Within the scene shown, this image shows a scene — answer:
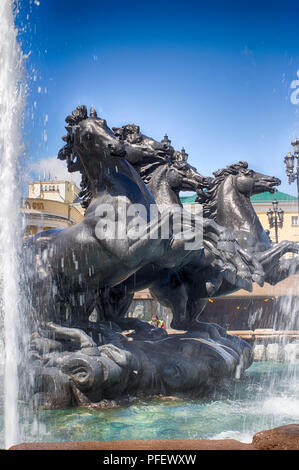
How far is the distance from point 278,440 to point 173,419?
198 cm

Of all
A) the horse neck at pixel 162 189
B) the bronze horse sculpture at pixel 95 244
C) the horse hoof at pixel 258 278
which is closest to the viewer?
the bronze horse sculpture at pixel 95 244

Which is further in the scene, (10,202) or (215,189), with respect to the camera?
(215,189)

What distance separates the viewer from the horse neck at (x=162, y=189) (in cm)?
659

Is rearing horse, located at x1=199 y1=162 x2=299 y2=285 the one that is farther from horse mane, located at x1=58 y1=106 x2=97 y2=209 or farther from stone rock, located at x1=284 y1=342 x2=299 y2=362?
stone rock, located at x1=284 y1=342 x2=299 y2=362

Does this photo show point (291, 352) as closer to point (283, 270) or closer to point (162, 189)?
point (283, 270)

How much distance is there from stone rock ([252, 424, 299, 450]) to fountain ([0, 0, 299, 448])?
1231 millimetres

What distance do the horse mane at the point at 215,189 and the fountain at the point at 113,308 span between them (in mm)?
1453

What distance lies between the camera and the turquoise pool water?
10.9ft

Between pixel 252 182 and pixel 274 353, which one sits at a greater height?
pixel 252 182

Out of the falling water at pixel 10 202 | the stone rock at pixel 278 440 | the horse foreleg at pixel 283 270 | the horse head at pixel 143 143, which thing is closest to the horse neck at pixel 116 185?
the falling water at pixel 10 202

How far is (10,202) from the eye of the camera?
534 cm

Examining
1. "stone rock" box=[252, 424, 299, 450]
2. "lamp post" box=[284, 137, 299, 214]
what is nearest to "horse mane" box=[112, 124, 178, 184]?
"stone rock" box=[252, 424, 299, 450]

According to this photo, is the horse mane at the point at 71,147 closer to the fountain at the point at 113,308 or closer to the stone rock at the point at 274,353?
the fountain at the point at 113,308

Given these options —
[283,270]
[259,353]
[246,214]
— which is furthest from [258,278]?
[259,353]
